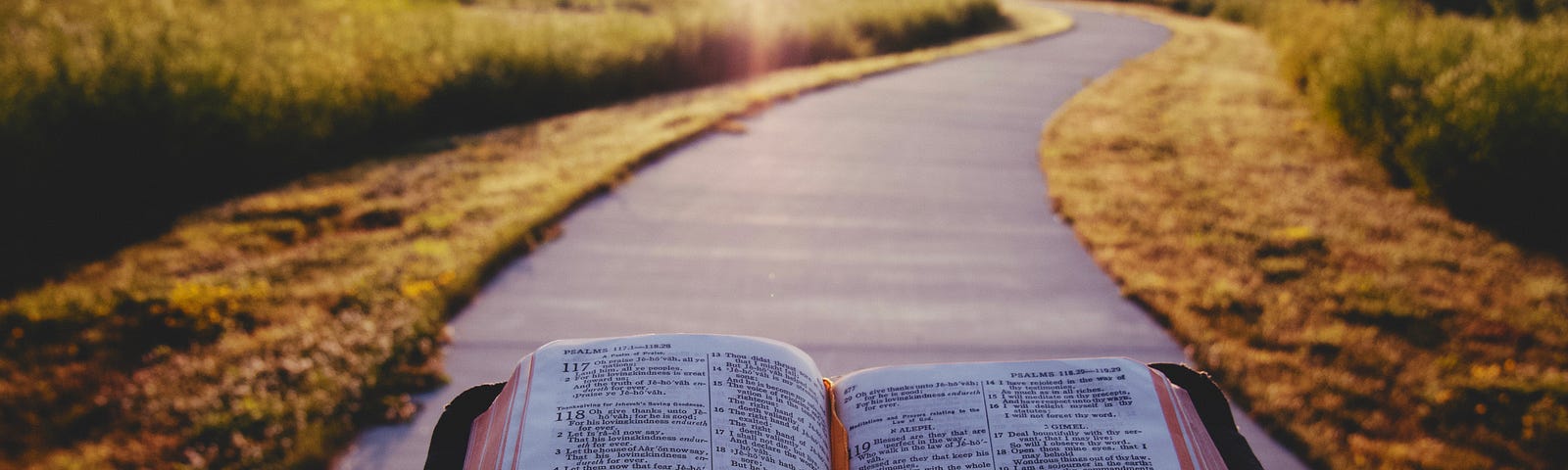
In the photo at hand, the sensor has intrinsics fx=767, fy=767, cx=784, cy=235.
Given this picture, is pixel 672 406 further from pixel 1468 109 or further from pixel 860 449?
pixel 1468 109

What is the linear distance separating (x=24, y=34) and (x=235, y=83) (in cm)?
103

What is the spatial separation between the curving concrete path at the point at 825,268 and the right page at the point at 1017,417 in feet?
4.29

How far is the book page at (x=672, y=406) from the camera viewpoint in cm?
93

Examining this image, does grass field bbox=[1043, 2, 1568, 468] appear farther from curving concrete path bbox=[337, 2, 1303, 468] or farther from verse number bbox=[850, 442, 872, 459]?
verse number bbox=[850, 442, 872, 459]

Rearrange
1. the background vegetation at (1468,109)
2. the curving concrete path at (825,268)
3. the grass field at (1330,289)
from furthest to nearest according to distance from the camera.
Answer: the background vegetation at (1468,109) → the curving concrete path at (825,268) → the grass field at (1330,289)

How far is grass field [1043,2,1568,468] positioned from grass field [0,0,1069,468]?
2.56m

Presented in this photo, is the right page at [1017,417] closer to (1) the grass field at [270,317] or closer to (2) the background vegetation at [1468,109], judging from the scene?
(1) the grass field at [270,317]

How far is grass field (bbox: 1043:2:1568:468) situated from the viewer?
2.21 meters

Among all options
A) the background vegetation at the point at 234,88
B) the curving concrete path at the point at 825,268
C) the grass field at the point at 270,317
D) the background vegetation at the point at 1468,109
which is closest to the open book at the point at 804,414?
the curving concrete path at the point at 825,268

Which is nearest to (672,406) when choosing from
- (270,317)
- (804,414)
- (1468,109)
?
(804,414)

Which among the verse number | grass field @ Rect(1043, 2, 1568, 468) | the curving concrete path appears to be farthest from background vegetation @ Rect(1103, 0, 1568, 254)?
the verse number

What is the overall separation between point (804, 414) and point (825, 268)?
2190mm

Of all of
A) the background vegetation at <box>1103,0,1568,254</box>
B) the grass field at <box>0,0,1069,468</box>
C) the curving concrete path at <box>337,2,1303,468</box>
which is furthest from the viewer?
the background vegetation at <box>1103,0,1568,254</box>

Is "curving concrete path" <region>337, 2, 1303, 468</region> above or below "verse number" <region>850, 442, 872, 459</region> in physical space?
below
